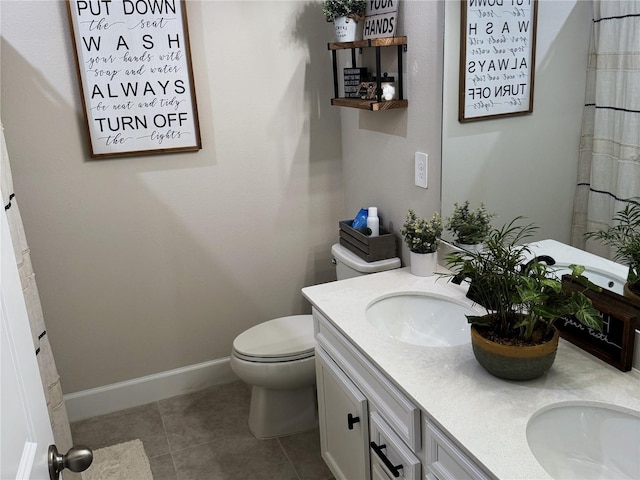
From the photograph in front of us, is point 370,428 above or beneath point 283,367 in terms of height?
above

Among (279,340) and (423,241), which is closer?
(423,241)

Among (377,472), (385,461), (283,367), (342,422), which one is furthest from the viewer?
(283,367)

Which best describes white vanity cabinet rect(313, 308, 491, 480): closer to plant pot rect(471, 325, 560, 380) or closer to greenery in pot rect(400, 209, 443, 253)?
plant pot rect(471, 325, 560, 380)

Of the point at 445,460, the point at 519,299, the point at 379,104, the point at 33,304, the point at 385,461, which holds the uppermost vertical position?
the point at 379,104

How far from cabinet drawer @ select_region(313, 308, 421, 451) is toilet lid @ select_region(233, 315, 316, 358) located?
1.29ft

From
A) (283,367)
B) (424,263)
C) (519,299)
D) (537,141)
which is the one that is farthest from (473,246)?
(283,367)

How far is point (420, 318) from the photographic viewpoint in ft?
6.57

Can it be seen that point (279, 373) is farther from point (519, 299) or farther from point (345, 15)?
point (345, 15)

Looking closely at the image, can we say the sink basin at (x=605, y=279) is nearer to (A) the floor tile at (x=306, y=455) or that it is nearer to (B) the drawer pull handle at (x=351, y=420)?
(B) the drawer pull handle at (x=351, y=420)

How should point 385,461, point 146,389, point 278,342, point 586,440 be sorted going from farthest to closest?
point 146,389
point 278,342
point 385,461
point 586,440

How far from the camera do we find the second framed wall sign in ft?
5.81

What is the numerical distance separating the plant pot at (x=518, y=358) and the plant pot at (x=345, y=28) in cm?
138

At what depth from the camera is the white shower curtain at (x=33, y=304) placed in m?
1.80

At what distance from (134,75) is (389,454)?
1.76m
